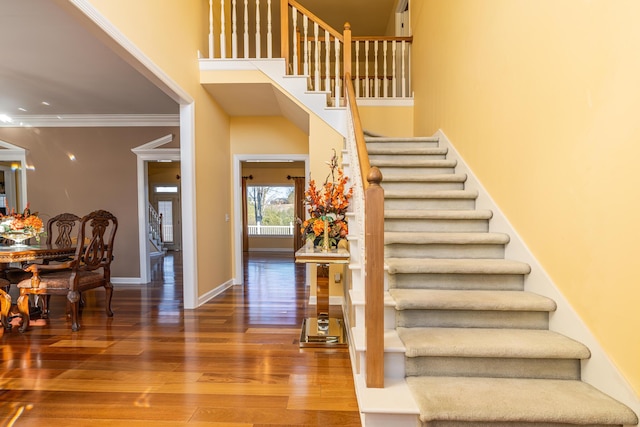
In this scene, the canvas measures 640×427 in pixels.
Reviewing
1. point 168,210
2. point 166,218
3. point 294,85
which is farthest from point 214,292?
point 166,218

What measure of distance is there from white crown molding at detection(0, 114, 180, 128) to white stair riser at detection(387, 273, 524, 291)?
496cm

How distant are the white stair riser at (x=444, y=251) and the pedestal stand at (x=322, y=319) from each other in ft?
1.32

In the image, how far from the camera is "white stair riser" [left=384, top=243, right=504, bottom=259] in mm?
2467

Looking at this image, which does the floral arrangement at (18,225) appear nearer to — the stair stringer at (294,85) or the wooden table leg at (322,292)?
the stair stringer at (294,85)

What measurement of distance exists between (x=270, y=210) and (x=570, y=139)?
9.31 m

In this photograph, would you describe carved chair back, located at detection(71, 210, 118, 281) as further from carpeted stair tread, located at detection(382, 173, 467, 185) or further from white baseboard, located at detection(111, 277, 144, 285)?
Result: carpeted stair tread, located at detection(382, 173, 467, 185)

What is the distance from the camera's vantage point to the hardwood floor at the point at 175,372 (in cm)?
187

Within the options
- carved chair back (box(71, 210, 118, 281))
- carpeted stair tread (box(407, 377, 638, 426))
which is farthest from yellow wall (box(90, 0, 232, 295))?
carpeted stair tread (box(407, 377, 638, 426))

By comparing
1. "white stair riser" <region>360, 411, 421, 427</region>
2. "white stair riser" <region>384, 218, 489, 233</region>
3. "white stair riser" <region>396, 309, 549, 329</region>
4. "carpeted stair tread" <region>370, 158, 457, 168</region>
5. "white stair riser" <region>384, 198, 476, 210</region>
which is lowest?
"white stair riser" <region>360, 411, 421, 427</region>

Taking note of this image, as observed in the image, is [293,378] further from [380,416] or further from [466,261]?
[466,261]

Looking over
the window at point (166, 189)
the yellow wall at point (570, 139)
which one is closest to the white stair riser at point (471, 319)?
the yellow wall at point (570, 139)

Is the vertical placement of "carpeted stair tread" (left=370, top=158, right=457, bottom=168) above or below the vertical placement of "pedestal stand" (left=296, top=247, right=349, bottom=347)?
above

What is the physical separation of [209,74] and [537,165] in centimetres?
365

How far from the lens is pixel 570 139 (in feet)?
5.89
